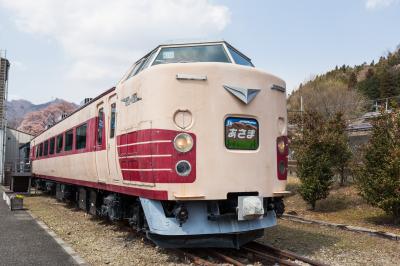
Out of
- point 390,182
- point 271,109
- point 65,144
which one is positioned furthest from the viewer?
point 65,144

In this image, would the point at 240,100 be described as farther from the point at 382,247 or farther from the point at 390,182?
the point at 390,182

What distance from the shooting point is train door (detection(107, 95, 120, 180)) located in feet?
26.1

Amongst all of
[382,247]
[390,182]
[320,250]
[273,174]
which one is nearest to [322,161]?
[390,182]

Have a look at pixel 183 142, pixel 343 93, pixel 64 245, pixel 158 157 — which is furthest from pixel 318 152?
pixel 343 93

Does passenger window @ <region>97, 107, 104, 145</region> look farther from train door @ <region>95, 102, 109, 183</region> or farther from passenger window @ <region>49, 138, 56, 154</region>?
passenger window @ <region>49, 138, 56, 154</region>

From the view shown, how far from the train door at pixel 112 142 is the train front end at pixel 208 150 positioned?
1.31 m

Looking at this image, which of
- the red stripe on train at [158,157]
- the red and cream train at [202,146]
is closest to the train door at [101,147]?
the red and cream train at [202,146]

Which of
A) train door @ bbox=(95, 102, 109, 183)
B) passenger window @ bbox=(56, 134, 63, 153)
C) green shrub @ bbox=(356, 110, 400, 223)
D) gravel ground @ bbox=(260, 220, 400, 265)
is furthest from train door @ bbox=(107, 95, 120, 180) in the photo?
green shrub @ bbox=(356, 110, 400, 223)

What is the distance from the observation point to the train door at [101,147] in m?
8.75

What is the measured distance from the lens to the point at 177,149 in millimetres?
6238

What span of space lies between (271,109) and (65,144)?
8826 millimetres

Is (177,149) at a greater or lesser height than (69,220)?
greater

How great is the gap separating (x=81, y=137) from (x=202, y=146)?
583cm

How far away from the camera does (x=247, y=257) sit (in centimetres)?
695
